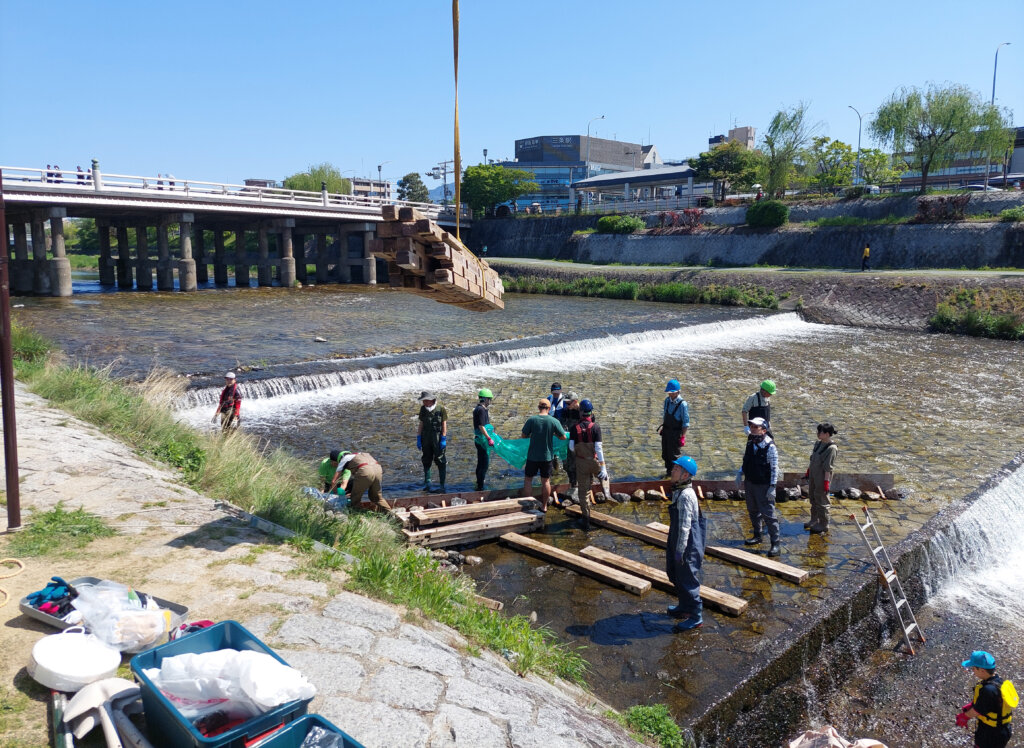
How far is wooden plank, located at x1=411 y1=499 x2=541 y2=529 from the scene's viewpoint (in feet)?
28.2

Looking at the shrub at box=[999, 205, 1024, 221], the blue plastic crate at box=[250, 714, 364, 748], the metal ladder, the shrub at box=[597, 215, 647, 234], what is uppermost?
the shrub at box=[597, 215, 647, 234]

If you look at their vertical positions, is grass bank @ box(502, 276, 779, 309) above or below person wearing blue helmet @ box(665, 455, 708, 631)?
above

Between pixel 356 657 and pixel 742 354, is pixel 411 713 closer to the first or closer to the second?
pixel 356 657

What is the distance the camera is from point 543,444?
31.9ft

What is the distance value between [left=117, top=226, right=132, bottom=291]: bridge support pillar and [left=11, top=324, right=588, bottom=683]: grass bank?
32753 millimetres

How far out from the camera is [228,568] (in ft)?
18.9

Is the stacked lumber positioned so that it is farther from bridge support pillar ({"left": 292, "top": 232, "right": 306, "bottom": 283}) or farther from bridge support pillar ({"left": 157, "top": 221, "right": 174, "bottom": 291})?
bridge support pillar ({"left": 292, "top": 232, "right": 306, "bottom": 283})

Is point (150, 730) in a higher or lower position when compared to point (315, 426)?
higher

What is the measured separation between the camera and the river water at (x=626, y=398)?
7090 millimetres

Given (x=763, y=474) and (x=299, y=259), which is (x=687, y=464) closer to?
(x=763, y=474)

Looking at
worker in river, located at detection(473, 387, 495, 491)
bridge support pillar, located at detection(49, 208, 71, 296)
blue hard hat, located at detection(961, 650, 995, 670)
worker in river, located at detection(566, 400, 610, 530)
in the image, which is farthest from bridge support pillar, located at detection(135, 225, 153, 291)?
blue hard hat, located at detection(961, 650, 995, 670)

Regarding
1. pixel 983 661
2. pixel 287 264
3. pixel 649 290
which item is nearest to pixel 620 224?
pixel 649 290

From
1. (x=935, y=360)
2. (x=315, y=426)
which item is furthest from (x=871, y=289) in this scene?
(x=315, y=426)

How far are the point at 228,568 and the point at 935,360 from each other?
23.9 meters
